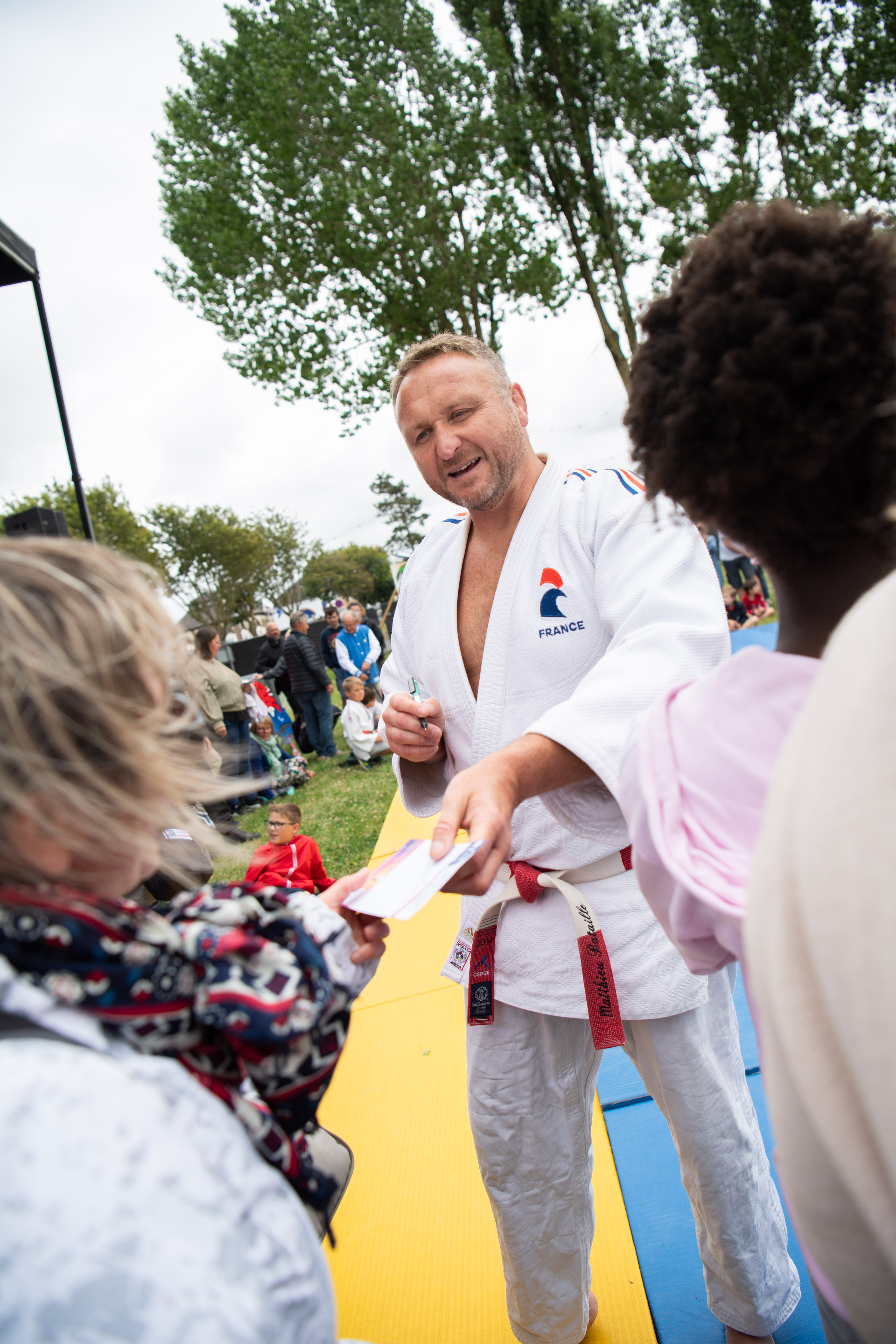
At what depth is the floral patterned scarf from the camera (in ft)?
2.09

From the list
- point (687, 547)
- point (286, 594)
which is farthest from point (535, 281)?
point (286, 594)

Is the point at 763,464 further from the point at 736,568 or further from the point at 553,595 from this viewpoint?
the point at 736,568

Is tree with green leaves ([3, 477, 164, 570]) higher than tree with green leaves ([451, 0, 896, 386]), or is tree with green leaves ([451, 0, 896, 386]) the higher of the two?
tree with green leaves ([451, 0, 896, 386])

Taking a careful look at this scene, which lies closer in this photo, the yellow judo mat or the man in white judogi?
the man in white judogi

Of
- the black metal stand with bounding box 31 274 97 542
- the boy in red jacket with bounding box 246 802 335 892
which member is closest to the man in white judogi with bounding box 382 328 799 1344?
the boy in red jacket with bounding box 246 802 335 892

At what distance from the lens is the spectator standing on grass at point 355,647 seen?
31.8 ft

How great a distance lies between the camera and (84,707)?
68 cm

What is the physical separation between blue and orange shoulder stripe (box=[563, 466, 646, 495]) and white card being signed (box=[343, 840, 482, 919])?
88 centimetres

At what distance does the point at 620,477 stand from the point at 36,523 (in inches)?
147

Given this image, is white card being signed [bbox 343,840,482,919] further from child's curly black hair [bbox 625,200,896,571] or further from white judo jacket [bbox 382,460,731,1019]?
child's curly black hair [bbox 625,200,896,571]

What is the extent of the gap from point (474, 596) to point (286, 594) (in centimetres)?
4089

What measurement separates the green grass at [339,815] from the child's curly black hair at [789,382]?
431cm

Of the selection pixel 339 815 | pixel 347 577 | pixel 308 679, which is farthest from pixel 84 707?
pixel 347 577

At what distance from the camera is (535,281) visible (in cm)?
1252
